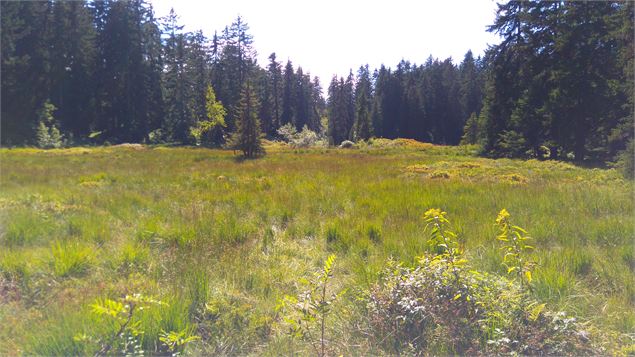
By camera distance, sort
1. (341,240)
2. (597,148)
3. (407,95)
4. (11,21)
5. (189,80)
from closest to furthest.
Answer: (341,240) → (597,148) → (11,21) → (189,80) → (407,95)

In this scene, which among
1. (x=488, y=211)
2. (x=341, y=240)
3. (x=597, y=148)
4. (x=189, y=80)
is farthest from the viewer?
(x=189, y=80)

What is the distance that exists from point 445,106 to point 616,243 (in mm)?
73876

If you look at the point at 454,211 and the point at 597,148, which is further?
the point at 597,148

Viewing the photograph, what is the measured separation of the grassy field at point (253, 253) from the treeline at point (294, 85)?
31.1 ft

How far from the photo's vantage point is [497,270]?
→ 3.86 m

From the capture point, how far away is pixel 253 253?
4.74m

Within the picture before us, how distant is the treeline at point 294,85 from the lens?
18.7 meters

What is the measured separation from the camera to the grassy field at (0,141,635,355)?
281cm

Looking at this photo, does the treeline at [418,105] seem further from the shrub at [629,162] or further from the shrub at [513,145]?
the shrub at [629,162]

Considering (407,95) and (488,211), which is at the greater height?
(407,95)

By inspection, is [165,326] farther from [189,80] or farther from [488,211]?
[189,80]

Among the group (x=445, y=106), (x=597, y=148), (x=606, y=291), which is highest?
(x=445, y=106)

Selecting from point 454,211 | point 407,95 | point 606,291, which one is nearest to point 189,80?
point 407,95

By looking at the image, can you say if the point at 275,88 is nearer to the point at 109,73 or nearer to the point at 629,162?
the point at 109,73
